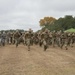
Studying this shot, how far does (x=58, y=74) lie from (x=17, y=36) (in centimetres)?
2354

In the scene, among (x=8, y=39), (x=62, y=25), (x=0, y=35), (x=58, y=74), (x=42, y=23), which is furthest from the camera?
(x=42, y=23)

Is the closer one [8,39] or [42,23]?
[8,39]

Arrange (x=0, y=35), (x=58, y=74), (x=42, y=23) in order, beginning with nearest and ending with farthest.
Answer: (x=58, y=74) → (x=0, y=35) → (x=42, y=23)

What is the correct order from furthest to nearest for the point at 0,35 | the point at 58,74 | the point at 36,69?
the point at 0,35 < the point at 36,69 < the point at 58,74

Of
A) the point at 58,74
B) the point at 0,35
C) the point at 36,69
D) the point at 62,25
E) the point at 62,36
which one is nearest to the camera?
the point at 58,74

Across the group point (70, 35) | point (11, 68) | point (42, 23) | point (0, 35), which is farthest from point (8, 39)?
point (42, 23)

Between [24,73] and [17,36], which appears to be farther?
[17,36]

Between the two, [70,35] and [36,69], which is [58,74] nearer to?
[36,69]

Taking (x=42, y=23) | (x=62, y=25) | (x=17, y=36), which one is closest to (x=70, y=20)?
(x=62, y=25)

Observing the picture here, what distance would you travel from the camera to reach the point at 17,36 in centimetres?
3775

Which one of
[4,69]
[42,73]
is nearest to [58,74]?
[42,73]

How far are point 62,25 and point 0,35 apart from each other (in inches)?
2738

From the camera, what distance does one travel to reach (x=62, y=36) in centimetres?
3628

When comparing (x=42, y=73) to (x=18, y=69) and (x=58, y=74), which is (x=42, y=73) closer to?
(x=58, y=74)
